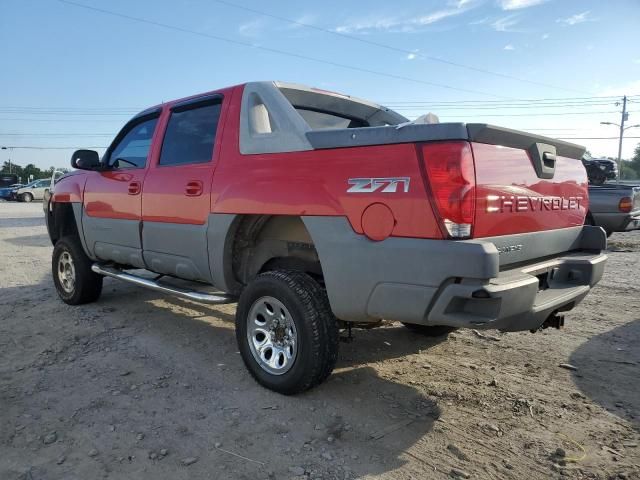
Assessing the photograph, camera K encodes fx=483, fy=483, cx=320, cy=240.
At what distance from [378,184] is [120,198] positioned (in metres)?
3.13

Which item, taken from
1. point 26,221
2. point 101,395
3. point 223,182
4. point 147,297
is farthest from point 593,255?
point 26,221

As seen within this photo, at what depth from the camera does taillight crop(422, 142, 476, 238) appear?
8.22 feet

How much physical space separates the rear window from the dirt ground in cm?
198

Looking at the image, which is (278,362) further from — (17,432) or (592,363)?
(592,363)

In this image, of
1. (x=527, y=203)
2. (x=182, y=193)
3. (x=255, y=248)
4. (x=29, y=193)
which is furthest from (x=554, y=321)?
(x=29, y=193)

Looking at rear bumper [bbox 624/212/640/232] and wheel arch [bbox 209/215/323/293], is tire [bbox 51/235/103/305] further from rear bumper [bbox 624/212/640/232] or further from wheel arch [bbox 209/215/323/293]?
rear bumper [bbox 624/212/640/232]

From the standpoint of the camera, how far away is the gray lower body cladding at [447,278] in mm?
2473

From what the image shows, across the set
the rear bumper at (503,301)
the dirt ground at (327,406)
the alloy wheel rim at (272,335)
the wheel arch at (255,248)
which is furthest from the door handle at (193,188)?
the rear bumper at (503,301)

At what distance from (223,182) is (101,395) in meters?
1.74

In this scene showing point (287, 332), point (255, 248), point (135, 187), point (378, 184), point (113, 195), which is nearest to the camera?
point (378, 184)

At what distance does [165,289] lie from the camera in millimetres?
4277

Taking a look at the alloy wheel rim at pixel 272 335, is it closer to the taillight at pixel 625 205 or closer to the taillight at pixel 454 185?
the taillight at pixel 454 185

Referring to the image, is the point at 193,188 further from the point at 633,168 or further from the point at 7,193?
the point at 633,168

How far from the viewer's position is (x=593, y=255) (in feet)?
11.9
